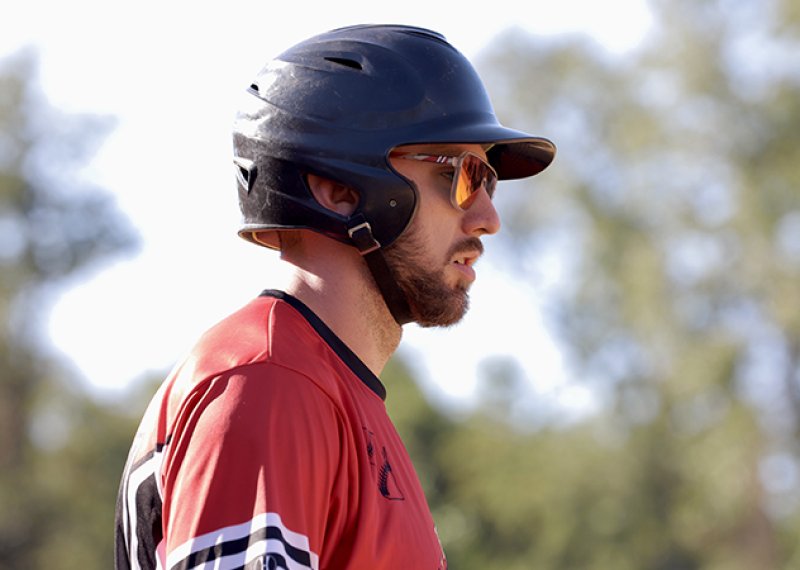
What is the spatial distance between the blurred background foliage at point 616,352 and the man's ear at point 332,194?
19.4m

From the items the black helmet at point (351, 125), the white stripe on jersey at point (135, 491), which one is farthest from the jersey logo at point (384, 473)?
the black helmet at point (351, 125)

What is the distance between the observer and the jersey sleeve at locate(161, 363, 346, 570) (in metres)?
1.81

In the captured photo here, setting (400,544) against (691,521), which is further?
(691,521)

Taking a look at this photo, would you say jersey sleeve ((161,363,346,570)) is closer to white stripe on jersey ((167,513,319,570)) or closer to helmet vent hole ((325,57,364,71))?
white stripe on jersey ((167,513,319,570))

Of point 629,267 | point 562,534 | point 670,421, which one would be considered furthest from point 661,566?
point 629,267

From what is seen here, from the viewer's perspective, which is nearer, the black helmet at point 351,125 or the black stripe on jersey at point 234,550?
the black stripe on jersey at point 234,550

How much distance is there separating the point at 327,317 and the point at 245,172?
73 centimetres

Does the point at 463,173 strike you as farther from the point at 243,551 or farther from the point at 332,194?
the point at 243,551

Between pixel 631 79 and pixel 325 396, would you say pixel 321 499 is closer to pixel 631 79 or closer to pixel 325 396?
pixel 325 396

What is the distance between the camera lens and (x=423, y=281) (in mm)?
2801

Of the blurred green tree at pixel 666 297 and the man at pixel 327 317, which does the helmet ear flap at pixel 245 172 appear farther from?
the blurred green tree at pixel 666 297

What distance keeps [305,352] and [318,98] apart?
37.7 inches

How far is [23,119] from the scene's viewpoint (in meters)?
29.4

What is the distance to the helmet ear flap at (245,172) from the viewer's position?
2885 mm
